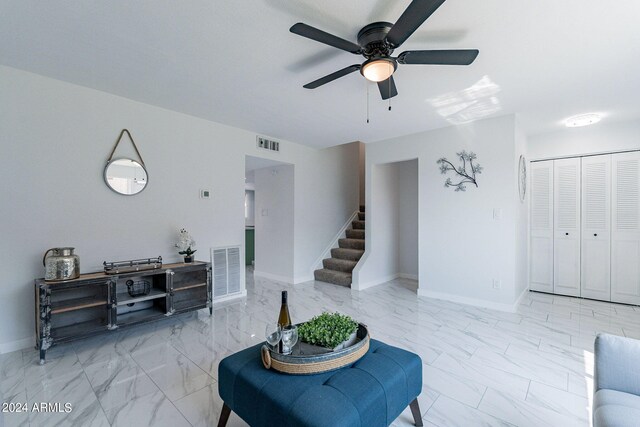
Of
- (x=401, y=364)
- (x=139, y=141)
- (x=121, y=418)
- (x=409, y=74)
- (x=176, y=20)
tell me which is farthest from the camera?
(x=139, y=141)

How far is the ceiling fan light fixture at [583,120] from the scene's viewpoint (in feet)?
12.1

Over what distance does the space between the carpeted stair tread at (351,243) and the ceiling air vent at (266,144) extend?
7.76 feet

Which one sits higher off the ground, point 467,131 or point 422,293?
point 467,131

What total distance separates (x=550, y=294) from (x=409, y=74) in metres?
4.12

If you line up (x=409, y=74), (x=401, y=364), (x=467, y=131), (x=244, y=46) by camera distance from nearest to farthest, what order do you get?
(x=401, y=364) < (x=244, y=46) < (x=409, y=74) < (x=467, y=131)

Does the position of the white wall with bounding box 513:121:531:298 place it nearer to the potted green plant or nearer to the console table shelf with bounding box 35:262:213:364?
the console table shelf with bounding box 35:262:213:364

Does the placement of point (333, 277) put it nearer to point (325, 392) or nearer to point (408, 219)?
point (408, 219)

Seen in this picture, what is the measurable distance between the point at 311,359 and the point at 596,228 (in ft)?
15.7

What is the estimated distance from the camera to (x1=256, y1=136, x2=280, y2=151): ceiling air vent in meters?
4.55

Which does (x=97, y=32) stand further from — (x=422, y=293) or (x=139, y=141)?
(x=422, y=293)

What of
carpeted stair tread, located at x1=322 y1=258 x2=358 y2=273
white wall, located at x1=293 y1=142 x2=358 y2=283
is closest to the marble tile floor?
carpeted stair tread, located at x1=322 y1=258 x2=358 y2=273

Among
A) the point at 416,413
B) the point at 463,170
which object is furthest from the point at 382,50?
the point at 463,170

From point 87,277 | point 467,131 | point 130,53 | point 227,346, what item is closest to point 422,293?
point 467,131

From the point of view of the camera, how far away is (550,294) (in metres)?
4.45
